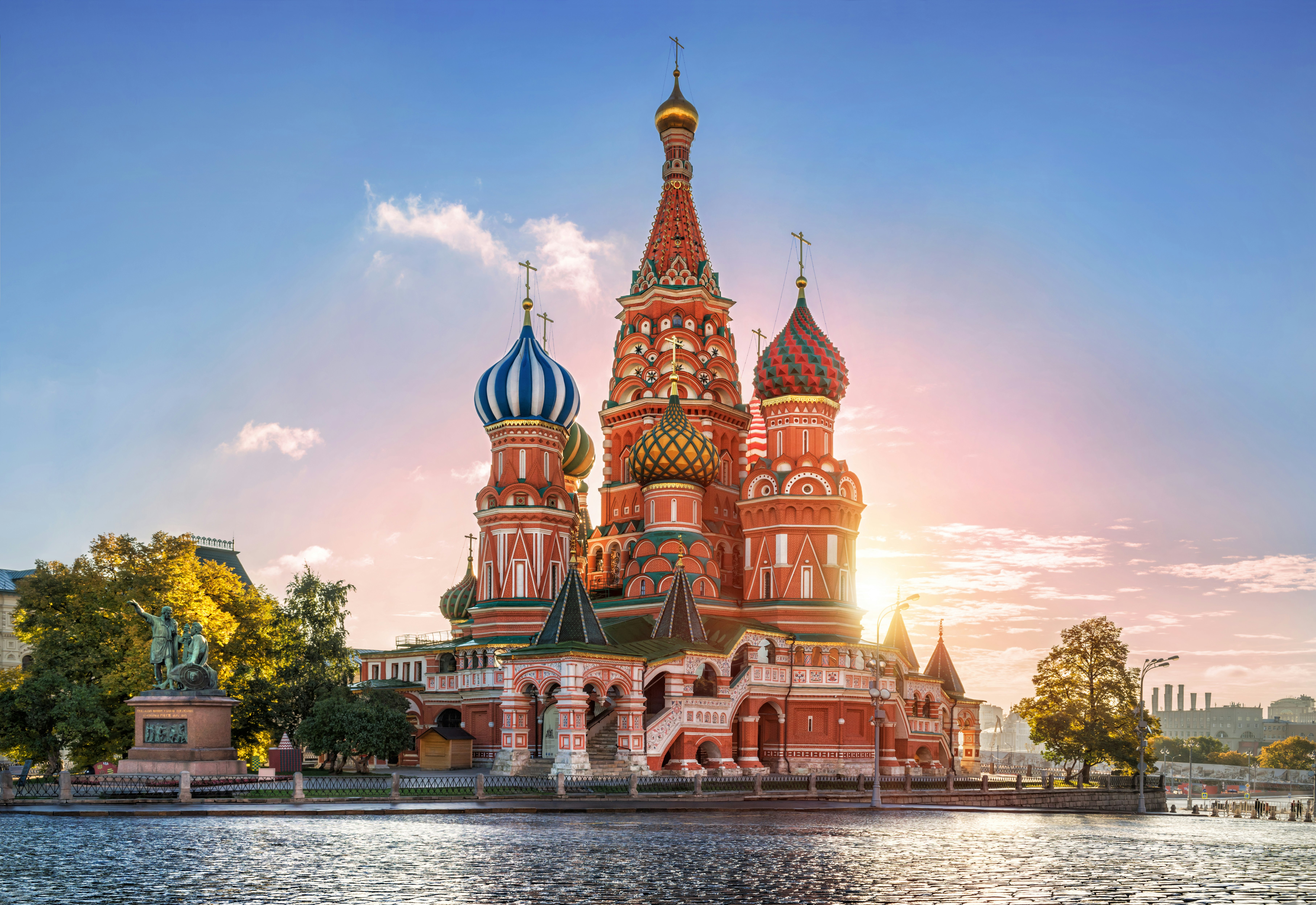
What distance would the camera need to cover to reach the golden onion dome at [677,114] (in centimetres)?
6119

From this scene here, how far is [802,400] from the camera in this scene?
53.3 meters

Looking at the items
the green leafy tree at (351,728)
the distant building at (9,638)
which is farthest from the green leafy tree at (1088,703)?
the distant building at (9,638)

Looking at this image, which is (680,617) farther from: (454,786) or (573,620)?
(454,786)

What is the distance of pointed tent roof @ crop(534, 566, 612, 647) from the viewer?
40.1 meters

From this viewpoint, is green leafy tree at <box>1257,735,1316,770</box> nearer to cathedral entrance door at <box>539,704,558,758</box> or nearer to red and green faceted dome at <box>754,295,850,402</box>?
red and green faceted dome at <box>754,295,850,402</box>

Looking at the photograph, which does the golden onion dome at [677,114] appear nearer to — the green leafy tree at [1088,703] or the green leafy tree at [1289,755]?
the green leafy tree at [1088,703]

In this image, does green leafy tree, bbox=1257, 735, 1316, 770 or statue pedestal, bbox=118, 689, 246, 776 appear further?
green leafy tree, bbox=1257, 735, 1316, 770

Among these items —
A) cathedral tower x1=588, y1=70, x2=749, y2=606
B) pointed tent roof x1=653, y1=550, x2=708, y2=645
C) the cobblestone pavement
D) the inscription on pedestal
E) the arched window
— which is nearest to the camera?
the cobblestone pavement

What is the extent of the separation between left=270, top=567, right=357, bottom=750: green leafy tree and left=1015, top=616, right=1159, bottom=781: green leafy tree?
3181cm

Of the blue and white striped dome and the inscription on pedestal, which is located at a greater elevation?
the blue and white striped dome

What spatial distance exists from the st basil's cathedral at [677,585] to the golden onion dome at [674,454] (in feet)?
0.33

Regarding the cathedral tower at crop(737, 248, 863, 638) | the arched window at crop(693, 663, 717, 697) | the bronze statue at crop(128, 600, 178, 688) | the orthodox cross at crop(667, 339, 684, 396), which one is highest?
the orthodox cross at crop(667, 339, 684, 396)

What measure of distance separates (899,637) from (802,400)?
14620mm

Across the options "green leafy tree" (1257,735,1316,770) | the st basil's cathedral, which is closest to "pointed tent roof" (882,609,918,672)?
the st basil's cathedral
